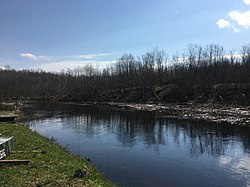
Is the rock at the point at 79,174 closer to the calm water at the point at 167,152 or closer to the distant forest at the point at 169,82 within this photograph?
the calm water at the point at 167,152

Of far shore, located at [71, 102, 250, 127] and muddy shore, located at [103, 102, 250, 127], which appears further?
far shore, located at [71, 102, 250, 127]

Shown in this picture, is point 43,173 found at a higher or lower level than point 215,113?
lower

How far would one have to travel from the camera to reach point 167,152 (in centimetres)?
2428

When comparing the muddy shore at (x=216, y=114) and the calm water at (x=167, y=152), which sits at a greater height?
the muddy shore at (x=216, y=114)

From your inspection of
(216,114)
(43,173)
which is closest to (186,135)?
(216,114)

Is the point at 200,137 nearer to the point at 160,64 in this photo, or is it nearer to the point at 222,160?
the point at 222,160

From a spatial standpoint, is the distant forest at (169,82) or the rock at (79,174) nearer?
the rock at (79,174)

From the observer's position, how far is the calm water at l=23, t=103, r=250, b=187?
17312mm

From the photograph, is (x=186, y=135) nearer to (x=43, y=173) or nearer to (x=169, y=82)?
(x=43, y=173)

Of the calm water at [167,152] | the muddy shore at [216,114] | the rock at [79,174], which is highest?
the muddy shore at [216,114]

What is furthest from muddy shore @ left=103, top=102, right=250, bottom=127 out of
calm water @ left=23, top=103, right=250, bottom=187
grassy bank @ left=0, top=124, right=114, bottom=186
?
grassy bank @ left=0, top=124, right=114, bottom=186

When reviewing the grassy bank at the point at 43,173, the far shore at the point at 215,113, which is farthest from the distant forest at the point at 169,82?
the grassy bank at the point at 43,173

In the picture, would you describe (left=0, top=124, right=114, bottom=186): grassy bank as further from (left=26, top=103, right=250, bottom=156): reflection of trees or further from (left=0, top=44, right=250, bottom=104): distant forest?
(left=0, top=44, right=250, bottom=104): distant forest

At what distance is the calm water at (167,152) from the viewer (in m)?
17.3
